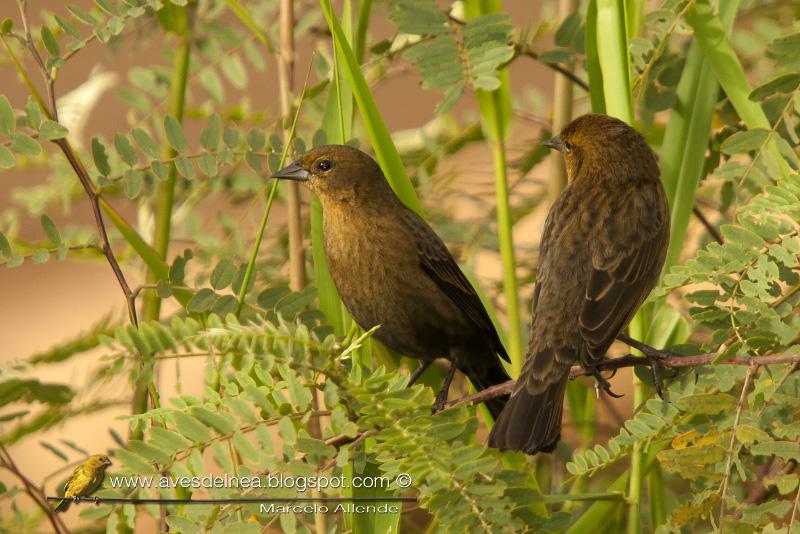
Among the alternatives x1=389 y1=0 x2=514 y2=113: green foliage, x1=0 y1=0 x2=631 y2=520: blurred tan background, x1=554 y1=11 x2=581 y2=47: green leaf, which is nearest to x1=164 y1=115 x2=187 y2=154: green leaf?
x1=389 y1=0 x2=514 y2=113: green foliage

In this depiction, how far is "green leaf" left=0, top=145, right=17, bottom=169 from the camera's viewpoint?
66.5 inches

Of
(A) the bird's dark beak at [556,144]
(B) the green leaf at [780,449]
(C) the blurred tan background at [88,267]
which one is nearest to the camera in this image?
(B) the green leaf at [780,449]

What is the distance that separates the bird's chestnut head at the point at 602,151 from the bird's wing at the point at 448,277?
1.08 feet

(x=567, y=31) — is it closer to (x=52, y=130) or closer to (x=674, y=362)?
(x=674, y=362)

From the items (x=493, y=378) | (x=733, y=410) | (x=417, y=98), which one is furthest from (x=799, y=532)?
(x=417, y=98)

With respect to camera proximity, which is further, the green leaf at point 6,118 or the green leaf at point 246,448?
the green leaf at point 6,118

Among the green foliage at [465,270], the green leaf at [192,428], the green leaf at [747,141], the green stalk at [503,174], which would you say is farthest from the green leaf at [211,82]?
the green leaf at [192,428]

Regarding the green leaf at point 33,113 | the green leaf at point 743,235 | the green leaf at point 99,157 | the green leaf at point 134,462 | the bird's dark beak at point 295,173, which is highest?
the green leaf at point 33,113

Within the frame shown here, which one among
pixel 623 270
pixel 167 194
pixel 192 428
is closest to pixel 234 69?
pixel 167 194

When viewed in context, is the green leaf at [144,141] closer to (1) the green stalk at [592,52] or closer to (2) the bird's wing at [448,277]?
(2) the bird's wing at [448,277]

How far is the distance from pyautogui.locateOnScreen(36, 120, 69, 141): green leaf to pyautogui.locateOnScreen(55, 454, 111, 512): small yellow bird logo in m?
0.52

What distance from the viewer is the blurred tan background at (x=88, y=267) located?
4.16 metres

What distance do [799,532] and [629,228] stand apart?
2.74 ft

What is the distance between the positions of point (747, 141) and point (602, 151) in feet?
1.10
